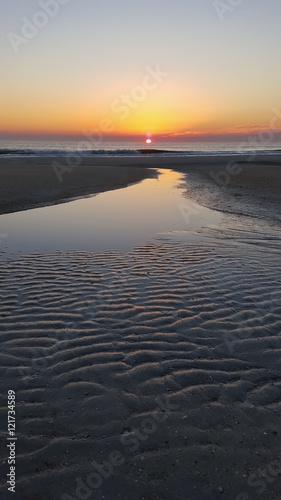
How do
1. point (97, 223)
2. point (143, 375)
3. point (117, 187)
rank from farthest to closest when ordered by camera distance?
1. point (117, 187)
2. point (97, 223)
3. point (143, 375)

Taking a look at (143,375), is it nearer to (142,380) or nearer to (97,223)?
(142,380)

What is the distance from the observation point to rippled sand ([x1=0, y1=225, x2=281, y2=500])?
12.3ft

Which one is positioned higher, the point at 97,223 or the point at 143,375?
the point at 97,223

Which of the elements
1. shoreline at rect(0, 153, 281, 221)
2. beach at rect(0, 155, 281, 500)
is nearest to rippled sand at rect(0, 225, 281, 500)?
beach at rect(0, 155, 281, 500)

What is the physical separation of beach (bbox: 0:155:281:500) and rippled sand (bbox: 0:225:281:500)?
0.02 m

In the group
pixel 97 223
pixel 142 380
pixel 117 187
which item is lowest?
pixel 142 380

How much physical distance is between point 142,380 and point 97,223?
1011 cm

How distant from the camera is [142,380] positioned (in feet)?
17.0

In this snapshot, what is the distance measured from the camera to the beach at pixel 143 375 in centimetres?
374

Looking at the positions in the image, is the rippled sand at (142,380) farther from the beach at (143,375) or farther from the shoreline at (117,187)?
the shoreline at (117,187)

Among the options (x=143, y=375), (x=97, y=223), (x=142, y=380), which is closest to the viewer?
(x=142, y=380)

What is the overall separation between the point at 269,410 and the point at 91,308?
3.79 m

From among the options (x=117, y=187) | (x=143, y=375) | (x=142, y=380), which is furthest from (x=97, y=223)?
(x=117, y=187)

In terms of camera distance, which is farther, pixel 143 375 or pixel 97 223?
pixel 97 223
